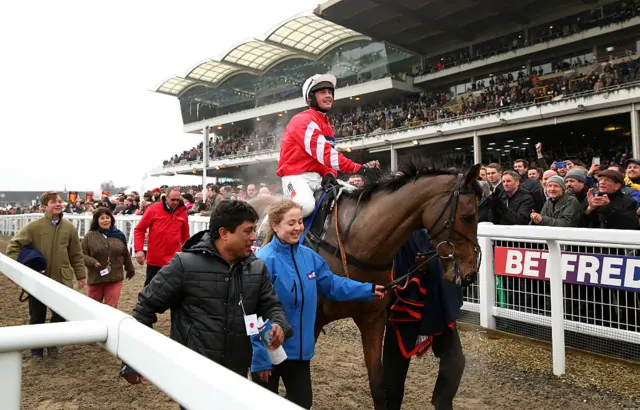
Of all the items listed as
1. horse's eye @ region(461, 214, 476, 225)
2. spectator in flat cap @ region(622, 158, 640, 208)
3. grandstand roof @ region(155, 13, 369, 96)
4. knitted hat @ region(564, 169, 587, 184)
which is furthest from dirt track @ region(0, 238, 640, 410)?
grandstand roof @ region(155, 13, 369, 96)

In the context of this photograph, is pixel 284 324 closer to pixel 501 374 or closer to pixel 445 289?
pixel 445 289

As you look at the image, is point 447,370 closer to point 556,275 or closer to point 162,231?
point 556,275

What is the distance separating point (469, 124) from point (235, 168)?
21.6 meters

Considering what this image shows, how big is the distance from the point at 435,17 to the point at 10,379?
95.5 feet

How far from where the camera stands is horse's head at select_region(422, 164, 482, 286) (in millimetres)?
2715

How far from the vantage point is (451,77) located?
94.0ft

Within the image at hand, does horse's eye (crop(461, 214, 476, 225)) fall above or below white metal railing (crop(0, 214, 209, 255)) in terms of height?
above

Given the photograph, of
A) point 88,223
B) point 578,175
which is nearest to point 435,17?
point 88,223

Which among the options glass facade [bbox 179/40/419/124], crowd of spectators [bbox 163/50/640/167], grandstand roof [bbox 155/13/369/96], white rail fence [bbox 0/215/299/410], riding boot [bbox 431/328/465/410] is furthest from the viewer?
glass facade [bbox 179/40/419/124]

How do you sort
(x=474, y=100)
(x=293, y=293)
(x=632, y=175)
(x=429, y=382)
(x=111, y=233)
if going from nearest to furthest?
(x=293, y=293) < (x=429, y=382) < (x=632, y=175) < (x=111, y=233) < (x=474, y=100)

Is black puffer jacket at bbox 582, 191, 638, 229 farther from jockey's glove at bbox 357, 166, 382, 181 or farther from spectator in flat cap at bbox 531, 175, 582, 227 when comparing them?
jockey's glove at bbox 357, 166, 382, 181

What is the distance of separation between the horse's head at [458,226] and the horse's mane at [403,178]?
0.18 metres

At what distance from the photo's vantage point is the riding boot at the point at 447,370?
259 cm

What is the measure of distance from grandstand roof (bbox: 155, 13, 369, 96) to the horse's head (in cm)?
2803
